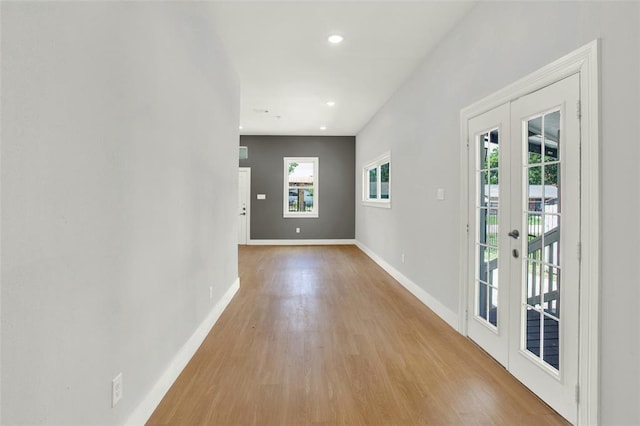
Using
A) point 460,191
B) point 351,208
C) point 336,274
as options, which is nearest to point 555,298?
point 460,191

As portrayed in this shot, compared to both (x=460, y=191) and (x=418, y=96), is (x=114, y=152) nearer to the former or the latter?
(x=460, y=191)

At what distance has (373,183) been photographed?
7293 mm

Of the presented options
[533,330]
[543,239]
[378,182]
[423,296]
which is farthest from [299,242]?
[543,239]

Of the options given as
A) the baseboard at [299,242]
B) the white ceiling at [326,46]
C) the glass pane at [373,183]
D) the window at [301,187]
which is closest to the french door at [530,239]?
the white ceiling at [326,46]

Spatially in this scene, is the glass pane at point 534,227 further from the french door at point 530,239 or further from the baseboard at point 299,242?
the baseboard at point 299,242

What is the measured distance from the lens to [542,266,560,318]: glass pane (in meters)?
1.88

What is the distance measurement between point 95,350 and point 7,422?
38cm

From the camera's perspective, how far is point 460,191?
297cm

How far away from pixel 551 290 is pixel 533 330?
0.33 m

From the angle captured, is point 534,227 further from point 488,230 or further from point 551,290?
point 488,230

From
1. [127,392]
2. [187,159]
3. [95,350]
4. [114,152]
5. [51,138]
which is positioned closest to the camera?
[51,138]

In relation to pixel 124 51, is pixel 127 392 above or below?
below

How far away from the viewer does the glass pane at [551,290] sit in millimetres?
1878

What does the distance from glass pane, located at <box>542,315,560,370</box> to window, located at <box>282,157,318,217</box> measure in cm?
703
